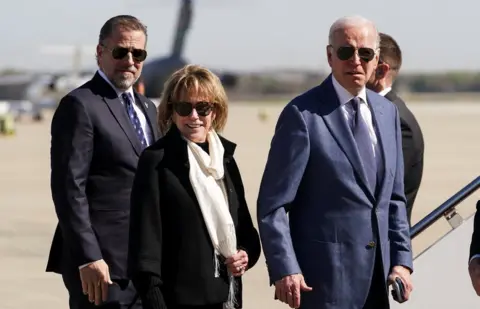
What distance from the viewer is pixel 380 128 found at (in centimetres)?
443

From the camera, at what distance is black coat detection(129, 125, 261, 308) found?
14.0 feet

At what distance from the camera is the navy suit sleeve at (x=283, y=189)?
4234 millimetres

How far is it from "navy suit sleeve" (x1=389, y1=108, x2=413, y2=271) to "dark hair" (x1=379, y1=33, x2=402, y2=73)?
1636 mm

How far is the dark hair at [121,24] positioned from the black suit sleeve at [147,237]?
2.87 feet

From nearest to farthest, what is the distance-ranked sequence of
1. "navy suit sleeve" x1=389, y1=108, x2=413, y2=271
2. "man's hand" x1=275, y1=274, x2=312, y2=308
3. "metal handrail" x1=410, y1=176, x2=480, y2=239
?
"man's hand" x1=275, y1=274, x2=312, y2=308, "navy suit sleeve" x1=389, y1=108, x2=413, y2=271, "metal handrail" x1=410, y1=176, x2=480, y2=239

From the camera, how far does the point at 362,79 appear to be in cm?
442

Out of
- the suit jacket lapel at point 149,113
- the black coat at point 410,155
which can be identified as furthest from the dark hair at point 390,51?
the suit jacket lapel at point 149,113

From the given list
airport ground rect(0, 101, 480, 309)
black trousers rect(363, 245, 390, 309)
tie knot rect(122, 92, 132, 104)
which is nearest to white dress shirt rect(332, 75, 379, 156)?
black trousers rect(363, 245, 390, 309)

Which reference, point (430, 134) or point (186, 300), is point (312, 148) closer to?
point (186, 300)

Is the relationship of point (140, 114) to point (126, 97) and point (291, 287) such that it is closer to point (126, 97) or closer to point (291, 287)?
point (126, 97)

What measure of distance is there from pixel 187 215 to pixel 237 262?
0.83 ft

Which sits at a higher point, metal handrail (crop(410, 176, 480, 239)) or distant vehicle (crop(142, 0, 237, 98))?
metal handrail (crop(410, 176, 480, 239))

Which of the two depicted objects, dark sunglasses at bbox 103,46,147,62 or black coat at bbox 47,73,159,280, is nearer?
black coat at bbox 47,73,159,280

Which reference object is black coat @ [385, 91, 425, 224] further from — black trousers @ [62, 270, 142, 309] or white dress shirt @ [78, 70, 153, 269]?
black trousers @ [62, 270, 142, 309]
